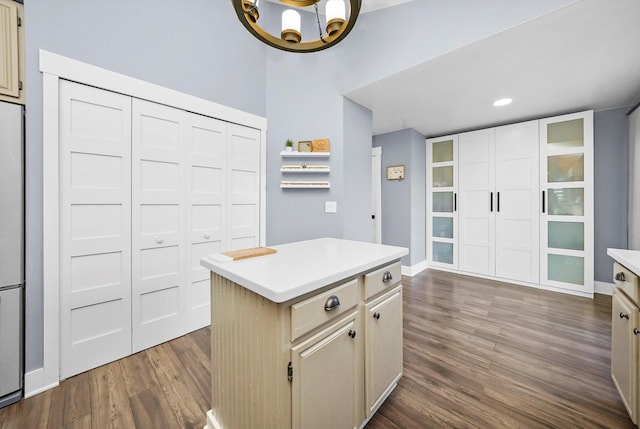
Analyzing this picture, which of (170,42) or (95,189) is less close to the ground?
(170,42)

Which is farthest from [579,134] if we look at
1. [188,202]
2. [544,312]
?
[188,202]

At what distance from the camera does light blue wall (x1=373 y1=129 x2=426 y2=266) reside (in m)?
3.87

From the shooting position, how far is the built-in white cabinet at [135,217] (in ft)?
5.41

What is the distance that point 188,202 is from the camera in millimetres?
2150

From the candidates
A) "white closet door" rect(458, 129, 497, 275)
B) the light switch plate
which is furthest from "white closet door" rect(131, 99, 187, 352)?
"white closet door" rect(458, 129, 497, 275)

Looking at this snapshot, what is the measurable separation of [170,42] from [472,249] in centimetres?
457

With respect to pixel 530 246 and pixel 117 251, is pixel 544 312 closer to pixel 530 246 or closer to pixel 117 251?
pixel 530 246

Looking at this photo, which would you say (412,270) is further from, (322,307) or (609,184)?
(322,307)

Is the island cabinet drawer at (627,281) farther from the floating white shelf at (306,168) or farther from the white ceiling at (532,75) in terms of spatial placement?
the floating white shelf at (306,168)

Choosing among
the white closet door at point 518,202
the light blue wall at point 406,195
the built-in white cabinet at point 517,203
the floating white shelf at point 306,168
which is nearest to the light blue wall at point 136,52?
the floating white shelf at point 306,168

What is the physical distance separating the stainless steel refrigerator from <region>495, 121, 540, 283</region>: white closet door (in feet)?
16.2

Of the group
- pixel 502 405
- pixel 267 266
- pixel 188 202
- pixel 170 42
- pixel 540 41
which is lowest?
pixel 502 405

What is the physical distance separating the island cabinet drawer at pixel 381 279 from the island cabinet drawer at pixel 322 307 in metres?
0.09

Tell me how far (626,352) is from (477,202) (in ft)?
9.06
